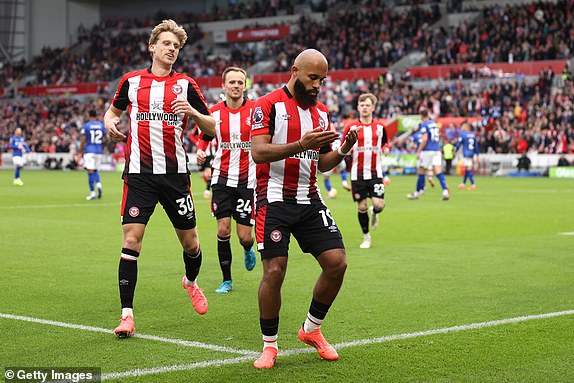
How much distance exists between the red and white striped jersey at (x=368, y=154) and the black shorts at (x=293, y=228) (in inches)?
304

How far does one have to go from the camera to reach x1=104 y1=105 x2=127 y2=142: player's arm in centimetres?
771

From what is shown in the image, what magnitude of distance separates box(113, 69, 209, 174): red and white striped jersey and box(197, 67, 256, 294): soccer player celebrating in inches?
87.7

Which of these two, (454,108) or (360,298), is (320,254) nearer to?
(360,298)

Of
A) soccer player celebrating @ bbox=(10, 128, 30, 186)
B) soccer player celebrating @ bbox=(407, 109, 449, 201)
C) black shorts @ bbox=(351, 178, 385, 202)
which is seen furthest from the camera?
soccer player celebrating @ bbox=(10, 128, 30, 186)

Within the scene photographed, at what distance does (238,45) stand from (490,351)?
5807 centimetres

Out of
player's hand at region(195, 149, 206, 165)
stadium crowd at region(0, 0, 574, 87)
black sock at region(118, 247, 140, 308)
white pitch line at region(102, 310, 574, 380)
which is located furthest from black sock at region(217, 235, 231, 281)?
stadium crowd at region(0, 0, 574, 87)

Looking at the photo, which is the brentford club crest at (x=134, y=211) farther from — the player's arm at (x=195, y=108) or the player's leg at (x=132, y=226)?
the player's arm at (x=195, y=108)

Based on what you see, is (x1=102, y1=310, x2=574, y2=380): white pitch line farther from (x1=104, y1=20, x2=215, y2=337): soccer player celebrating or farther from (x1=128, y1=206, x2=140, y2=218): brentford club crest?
(x1=128, y1=206, x2=140, y2=218): brentford club crest

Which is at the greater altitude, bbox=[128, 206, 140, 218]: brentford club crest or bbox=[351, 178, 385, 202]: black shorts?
bbox=[351, 178, 385, 202]: black shorts

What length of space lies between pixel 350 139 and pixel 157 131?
7.17 ft

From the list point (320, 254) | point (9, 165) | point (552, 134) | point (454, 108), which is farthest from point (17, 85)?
point (320, 254)

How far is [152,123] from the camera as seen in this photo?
25.7 ft

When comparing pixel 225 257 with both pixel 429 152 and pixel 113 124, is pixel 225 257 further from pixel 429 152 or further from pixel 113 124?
pixel 429 152

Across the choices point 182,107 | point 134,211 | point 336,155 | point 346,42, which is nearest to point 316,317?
point 336,155
